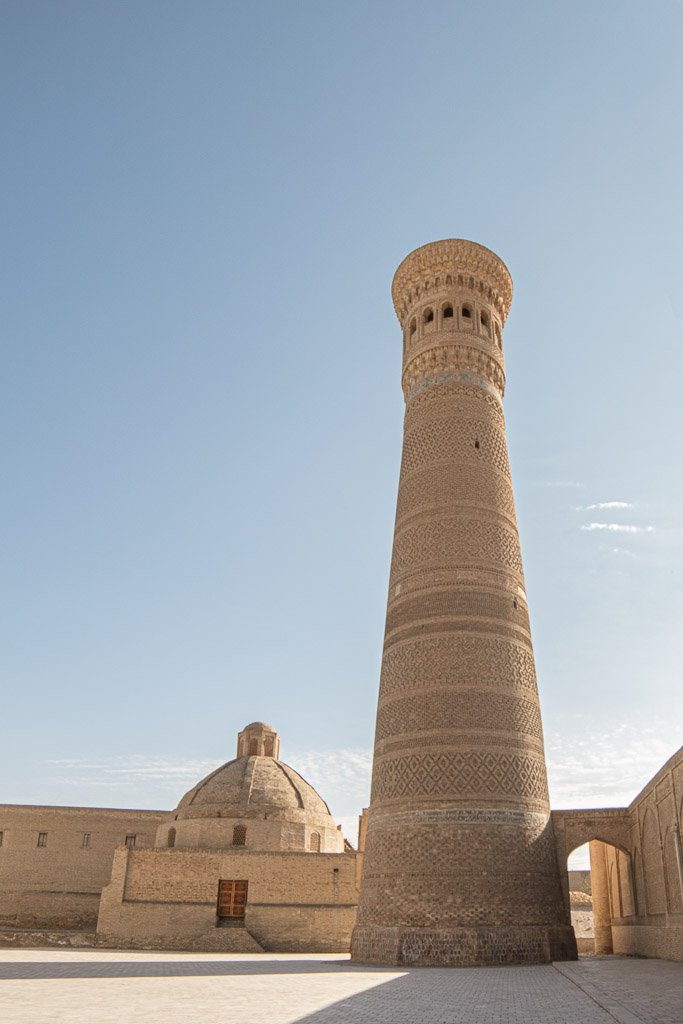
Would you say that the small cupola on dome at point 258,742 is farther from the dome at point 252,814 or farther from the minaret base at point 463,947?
the minaret base at point 463,947

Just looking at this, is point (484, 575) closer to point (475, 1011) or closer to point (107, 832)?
point (475, 1011)

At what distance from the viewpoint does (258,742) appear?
2652 cm

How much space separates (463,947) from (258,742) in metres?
15.3

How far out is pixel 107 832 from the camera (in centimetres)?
2741

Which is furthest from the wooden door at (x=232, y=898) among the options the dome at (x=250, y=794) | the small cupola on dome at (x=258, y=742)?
the small cupola on dome at (x=258, y=742)

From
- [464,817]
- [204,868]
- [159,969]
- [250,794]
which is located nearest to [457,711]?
[464,817]

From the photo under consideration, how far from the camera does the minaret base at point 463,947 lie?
11867 millimetres

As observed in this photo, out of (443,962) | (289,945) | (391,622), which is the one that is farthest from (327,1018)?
(289,945)

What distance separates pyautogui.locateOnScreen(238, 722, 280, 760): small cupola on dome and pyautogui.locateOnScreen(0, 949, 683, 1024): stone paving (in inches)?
540

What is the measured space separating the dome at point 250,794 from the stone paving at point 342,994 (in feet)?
35.1

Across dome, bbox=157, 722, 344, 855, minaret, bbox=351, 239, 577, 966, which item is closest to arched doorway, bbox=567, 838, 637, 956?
minaret, bbox=351, 239, 577, 966

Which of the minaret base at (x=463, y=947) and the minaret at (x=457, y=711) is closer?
the minaret base at (x=463, y=947)

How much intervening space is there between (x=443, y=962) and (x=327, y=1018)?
19.6 feet

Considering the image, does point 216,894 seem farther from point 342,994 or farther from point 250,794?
point 342,994
